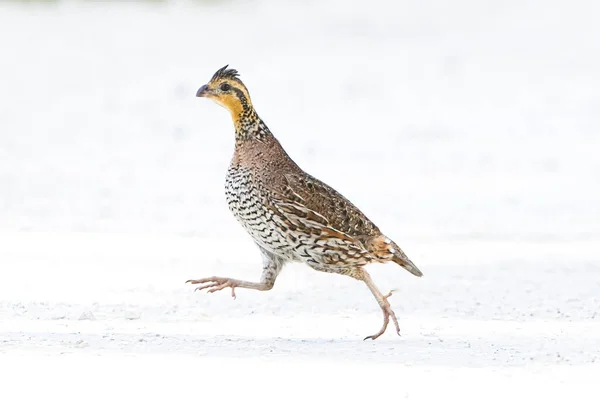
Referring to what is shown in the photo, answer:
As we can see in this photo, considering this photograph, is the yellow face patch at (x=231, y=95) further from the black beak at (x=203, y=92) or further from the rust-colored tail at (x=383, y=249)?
the rust-colored tail at (x=383, y=249)

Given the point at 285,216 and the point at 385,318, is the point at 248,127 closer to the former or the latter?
the point at 285,216

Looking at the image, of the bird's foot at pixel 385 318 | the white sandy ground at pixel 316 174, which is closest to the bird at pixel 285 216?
the bird's foot at pixel 385 318

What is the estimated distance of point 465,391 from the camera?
6.33 metres

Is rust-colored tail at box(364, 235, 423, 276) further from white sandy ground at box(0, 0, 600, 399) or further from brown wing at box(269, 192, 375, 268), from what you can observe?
white sandy ground at box(0, 0, 600, 399)

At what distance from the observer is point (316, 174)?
13992 mm

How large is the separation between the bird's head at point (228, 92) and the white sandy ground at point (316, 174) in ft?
3.73

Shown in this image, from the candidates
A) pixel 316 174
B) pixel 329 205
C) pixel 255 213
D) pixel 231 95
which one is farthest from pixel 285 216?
pixel 316 174

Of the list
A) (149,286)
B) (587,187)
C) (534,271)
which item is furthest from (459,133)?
(149,286)

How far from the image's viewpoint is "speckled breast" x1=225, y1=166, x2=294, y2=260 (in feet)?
24.6

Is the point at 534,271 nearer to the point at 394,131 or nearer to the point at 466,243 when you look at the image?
the point at 466,243

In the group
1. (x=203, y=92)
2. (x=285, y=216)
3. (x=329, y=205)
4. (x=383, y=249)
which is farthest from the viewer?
(x=203, y=92)

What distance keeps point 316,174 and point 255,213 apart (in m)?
6.49

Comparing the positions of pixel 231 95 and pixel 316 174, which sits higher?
pixel 316 174

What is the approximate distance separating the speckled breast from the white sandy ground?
46 centimetres
